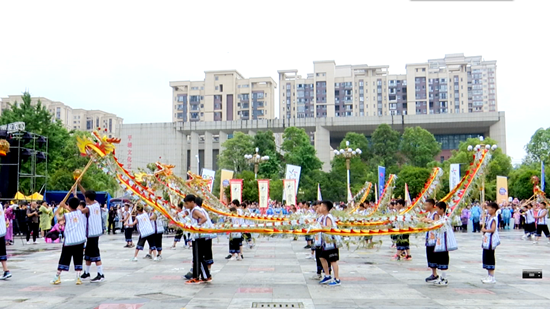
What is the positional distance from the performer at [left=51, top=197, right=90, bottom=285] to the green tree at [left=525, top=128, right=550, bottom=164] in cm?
5761

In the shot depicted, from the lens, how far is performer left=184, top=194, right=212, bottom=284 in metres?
9.49

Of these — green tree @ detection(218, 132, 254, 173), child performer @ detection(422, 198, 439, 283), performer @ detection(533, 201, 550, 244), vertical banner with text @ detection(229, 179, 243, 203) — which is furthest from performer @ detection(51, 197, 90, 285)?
green tree @ detection(218, 132, 254, 173)

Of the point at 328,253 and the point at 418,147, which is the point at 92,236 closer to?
the point at 328,253

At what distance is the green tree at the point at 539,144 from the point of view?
57.6m

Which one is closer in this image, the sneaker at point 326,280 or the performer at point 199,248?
the sneaker at point 326,280

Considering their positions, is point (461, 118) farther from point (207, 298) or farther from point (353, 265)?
point (207, 298)

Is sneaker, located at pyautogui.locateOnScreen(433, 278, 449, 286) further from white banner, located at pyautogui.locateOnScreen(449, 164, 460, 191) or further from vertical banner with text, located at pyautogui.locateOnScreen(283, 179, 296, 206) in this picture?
vertical banner with text, located at pyautogui.locateOnScreen(283, 179, 296, 206)

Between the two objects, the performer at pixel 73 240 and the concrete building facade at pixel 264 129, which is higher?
the concrete building facade at pixel 264 129

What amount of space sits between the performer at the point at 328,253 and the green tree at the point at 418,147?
47492mm

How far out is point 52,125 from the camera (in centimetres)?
3712

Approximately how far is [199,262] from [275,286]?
149 centimetres

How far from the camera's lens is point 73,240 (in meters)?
9.43

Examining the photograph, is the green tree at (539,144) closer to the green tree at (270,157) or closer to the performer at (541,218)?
the green tree at (270,157)

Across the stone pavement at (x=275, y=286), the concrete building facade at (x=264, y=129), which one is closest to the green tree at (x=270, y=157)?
the concrete building facade at (x=264, y=129)
